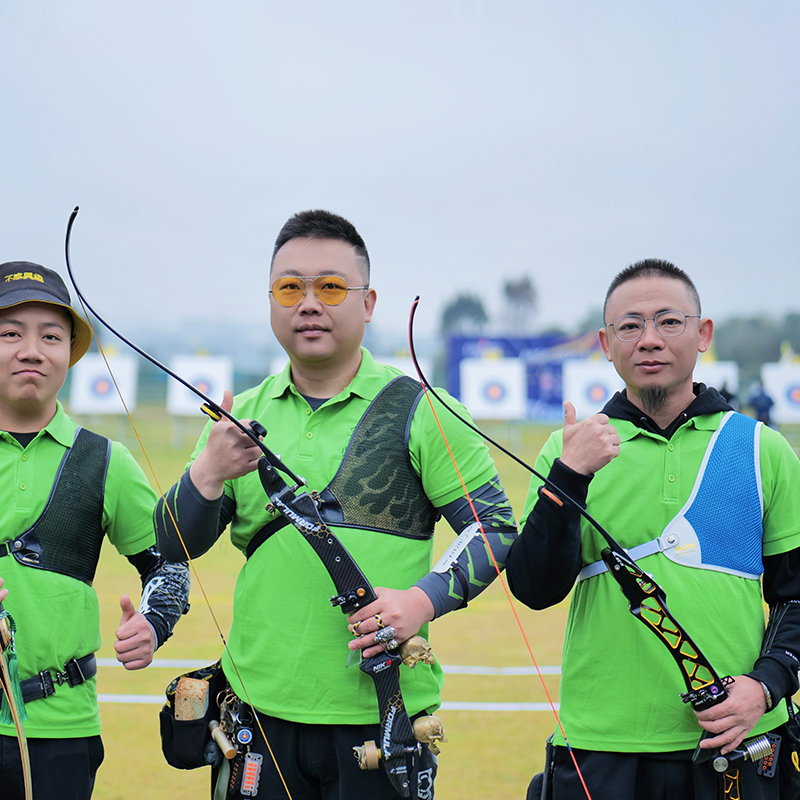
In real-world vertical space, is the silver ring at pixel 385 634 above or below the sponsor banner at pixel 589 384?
below

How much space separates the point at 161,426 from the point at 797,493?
67.4 ft

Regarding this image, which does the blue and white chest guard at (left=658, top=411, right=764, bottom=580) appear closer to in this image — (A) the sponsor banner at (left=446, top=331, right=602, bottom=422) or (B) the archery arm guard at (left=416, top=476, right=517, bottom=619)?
(B) the archery arm guard at (left=416, top=476, right=517, bottom=619)

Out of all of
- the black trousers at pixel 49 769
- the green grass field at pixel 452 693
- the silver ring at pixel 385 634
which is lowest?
the green grass field at pixel 452 693

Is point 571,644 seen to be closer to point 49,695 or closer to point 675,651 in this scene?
point 675,651

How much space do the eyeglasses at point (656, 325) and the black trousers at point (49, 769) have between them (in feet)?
4.51

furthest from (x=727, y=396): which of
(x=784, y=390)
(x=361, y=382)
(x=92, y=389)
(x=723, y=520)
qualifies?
(x=92, y=389)

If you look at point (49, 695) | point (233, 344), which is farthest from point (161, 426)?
point (49, 695)

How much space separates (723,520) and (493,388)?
54.4 ft

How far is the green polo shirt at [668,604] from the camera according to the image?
5.84 feet

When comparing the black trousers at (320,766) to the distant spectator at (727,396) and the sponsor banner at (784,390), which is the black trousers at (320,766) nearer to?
the distant spectator at (727,396)

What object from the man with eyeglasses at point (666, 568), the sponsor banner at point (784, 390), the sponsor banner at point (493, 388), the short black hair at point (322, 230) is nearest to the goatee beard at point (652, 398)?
the man with eyeglasses at point (666, 568)

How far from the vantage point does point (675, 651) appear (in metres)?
1.72

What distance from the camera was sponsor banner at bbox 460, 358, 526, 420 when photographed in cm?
1781

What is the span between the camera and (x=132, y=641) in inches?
75.2
